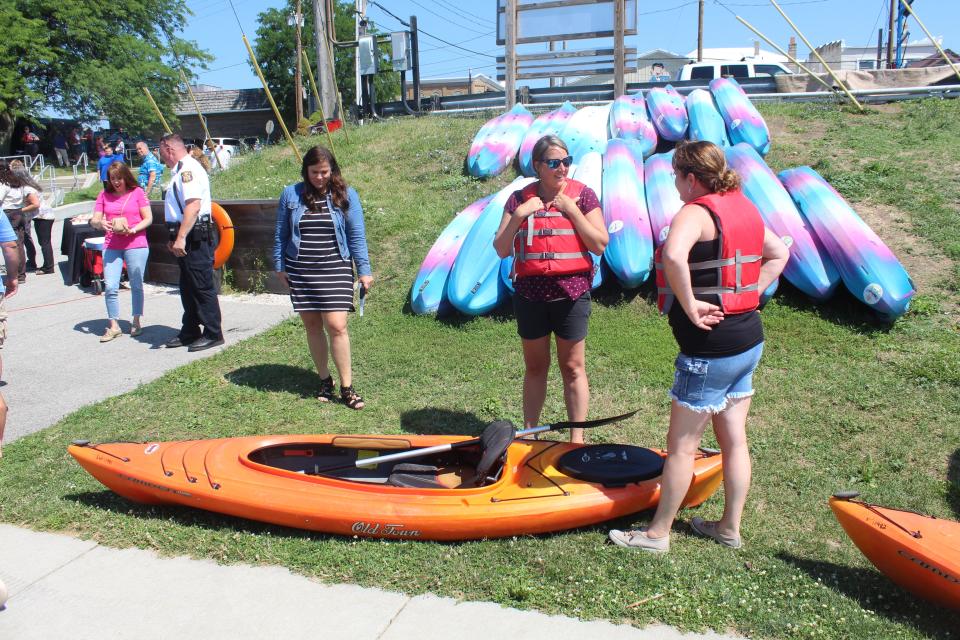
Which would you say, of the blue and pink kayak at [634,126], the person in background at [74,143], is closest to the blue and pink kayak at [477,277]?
the blue and pink kayak at [634,126]

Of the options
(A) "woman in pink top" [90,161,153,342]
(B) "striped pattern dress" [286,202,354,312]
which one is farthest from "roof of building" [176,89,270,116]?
(B) "striped pattern dress" [286,202,354,312]

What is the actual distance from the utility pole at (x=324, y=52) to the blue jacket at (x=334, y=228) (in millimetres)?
10044

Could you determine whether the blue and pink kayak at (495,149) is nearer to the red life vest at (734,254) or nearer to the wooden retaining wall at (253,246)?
the wooden retaining wall at (253,246)

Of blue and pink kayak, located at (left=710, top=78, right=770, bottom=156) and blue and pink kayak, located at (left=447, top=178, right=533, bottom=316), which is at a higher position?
blue and pink kayak, located at (left=710, top=78, right=770, bottom=156)

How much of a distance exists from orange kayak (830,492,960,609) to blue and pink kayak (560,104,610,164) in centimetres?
546

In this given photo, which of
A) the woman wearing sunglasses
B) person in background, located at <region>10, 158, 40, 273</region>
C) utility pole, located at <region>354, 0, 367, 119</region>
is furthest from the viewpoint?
utility pole, located at <region>354, 0, 367, 119</region>

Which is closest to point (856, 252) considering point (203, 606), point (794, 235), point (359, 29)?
point (794, 235)

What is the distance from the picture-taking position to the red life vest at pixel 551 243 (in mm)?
3664

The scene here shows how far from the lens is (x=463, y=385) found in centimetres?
531

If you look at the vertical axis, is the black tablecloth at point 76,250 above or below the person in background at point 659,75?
below

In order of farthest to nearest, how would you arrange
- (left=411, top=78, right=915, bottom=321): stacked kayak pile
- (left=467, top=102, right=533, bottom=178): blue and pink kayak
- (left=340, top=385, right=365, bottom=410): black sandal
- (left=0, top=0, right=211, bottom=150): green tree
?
1. (left=0, top=0, right=211, bottom=150): green tree
2. (left=467, top=102, right=533, bottom=178): blue and pink kayak
3. (left=411, top=78, right=915, bottom=321): stacked kayak pile
4. (left=340, top=385, right=365, bottom=410): black sandal

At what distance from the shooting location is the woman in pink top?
6.51 metres

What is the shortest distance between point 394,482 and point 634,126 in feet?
20.9

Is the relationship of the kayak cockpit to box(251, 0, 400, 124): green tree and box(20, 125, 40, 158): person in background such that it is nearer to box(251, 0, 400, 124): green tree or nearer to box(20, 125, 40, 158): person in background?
box(20, 125, 40, 158): person in background
